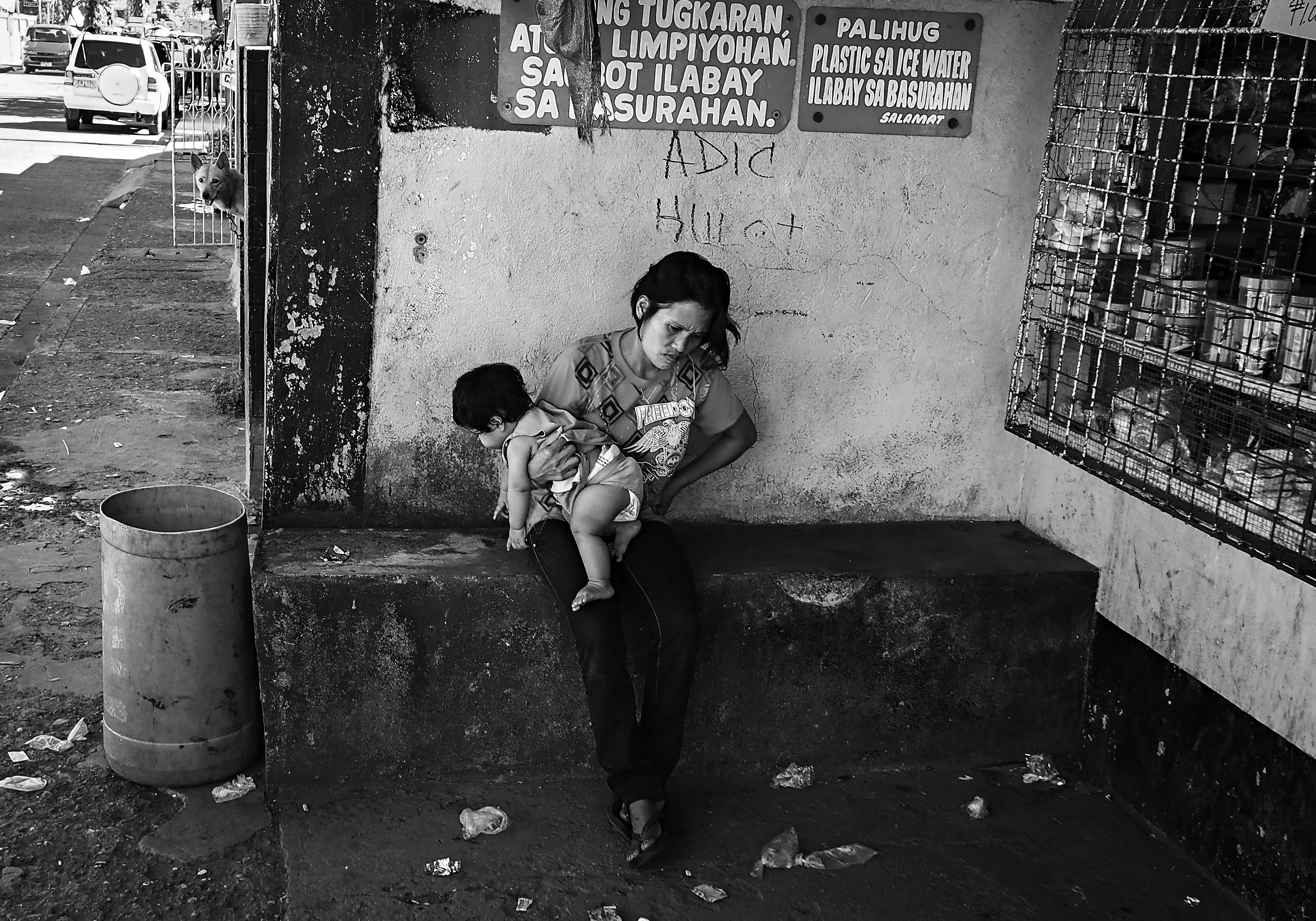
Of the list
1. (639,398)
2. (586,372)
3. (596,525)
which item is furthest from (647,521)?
(586,372)

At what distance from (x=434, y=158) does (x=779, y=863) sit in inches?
84.2

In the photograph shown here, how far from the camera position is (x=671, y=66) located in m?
3.67

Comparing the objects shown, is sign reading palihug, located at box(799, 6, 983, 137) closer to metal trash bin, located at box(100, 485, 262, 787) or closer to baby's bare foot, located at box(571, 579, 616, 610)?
baby's bare foot, located at box(571, 579, 616, 610)

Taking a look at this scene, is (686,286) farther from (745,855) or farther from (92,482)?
(92,482)

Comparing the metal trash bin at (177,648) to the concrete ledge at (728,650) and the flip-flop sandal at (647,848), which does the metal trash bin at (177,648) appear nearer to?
the concrete ledge at (728,650)

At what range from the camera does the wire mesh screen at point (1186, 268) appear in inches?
124

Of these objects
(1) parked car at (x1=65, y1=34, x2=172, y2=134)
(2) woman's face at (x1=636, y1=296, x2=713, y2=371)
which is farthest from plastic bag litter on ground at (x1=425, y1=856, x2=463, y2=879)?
(1) parked car at (x1=65, y1=34, x2=172, y2=134)

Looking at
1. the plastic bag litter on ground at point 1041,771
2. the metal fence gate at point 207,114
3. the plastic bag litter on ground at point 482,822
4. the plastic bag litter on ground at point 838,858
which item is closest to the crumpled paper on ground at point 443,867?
the plastic bag litter on ground at point 482,822

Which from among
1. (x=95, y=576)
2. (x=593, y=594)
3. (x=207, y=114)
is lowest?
(x=95, y=576)

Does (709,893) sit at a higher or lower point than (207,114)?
lower

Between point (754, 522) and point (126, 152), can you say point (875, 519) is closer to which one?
point (754, 522)

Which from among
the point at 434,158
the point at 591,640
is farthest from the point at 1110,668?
the point at 434,158

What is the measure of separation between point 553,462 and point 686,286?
1.93 feet

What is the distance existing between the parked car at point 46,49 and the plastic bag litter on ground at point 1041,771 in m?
40.1
